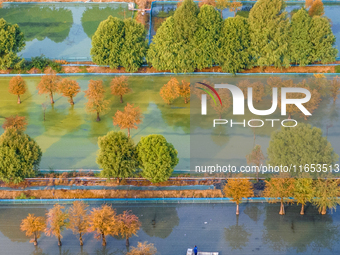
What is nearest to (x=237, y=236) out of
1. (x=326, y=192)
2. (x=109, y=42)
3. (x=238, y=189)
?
(x=238, y=189)

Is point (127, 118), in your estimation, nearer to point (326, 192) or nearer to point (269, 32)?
point (326, 192)

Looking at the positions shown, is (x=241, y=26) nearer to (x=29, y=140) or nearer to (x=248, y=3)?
(x=248, y=3)

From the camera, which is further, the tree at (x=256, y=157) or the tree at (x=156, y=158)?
the tree at (x=256, y=157)

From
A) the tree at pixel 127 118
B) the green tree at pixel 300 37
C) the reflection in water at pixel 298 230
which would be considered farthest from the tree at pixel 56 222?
the green tree at pixel 300 37

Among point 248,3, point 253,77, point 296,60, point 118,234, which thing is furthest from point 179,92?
point 248,3

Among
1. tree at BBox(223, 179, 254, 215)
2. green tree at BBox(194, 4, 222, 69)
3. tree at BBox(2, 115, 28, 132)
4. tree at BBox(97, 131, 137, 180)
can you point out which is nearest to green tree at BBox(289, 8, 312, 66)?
green tree at BBox(194, 4, 222, 69)

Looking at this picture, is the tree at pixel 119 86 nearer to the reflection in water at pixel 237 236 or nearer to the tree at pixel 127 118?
the tree at pixel 127 118
